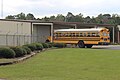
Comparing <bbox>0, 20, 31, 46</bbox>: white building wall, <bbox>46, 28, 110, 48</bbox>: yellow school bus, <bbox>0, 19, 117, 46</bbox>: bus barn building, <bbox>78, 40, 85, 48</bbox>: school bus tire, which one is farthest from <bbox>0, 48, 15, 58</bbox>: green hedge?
<bbox>78, 40, 85, 48</bbox>: school bus tire

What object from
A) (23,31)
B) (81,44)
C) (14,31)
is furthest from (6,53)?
(23,31)

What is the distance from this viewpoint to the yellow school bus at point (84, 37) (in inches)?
2126

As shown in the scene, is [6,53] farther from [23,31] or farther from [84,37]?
[23,31]

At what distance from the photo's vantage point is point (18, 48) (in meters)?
30.5

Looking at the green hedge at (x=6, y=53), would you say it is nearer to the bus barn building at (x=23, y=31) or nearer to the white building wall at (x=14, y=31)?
the bus barn building at (x=23, y=31)

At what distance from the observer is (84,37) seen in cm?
5538

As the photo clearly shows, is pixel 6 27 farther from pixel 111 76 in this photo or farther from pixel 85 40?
pixel 111 76

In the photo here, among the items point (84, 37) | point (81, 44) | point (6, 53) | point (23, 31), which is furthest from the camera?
point (23, 31)

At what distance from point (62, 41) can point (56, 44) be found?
3508mm

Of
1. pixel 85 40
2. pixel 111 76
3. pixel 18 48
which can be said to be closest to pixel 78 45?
pixel 85 40

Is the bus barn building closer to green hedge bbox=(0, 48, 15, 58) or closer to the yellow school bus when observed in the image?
the yellow school bus

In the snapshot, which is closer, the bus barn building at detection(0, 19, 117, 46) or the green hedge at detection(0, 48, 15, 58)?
the green hedge at detection(0, 48, 15, 58)

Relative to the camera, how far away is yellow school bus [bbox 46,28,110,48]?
2126 inches

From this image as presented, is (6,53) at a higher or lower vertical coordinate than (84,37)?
lower
